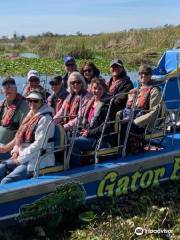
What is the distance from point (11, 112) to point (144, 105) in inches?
65.9

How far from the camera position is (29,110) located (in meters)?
5.93

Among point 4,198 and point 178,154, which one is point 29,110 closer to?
point 4,198

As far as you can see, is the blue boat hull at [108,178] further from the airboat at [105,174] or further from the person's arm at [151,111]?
the person's arm at [151,111]

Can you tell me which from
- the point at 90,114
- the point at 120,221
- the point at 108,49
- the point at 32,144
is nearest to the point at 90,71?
the point at 90,114

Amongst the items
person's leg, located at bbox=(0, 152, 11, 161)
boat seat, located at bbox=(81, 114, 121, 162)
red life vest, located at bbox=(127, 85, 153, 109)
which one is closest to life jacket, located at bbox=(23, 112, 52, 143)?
person's leg, located at bbox=(0, 152, 11, 161)

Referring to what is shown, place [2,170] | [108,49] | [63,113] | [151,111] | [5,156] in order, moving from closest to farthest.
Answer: [2,170] < [5,156] < [151,111] < [63,113] < [108,49]

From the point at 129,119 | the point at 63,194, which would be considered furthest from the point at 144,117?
the point at 63,194

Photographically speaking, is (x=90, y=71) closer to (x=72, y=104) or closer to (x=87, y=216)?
(x=72, y=104)

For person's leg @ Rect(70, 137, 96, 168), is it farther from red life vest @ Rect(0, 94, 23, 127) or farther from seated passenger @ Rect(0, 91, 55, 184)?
red life vest @ Rect(0, 94, 23, 127)

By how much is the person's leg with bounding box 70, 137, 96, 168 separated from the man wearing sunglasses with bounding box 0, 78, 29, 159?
2.28 feet

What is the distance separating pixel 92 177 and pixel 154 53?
23760 mm

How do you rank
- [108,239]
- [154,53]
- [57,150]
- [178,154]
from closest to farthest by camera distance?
[108,239], [57,150], [178,154], [154,53]

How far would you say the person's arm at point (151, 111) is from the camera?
6.23 meters

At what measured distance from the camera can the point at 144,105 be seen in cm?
650
